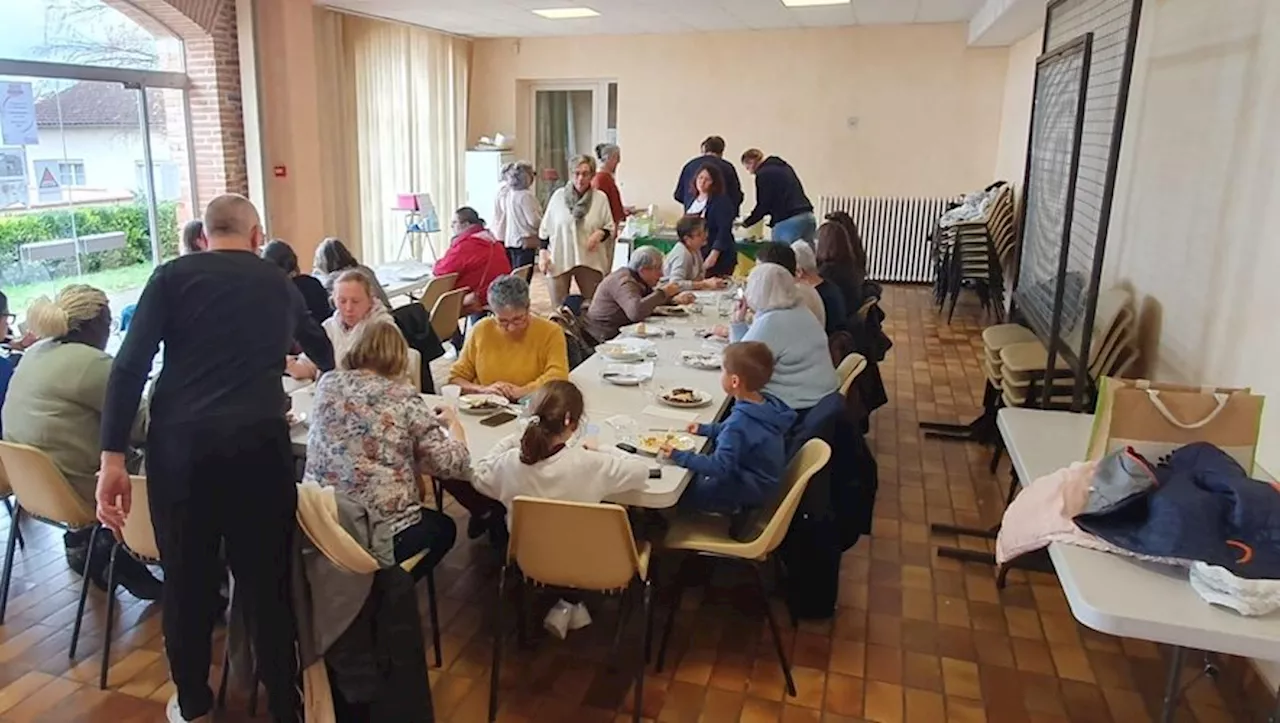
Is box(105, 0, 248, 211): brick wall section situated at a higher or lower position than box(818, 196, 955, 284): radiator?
higher

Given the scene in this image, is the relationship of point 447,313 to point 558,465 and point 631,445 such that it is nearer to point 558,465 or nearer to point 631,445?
point 631,445

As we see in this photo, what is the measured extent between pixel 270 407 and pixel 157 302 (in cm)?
36

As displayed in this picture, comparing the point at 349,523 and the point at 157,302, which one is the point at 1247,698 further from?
the point at 157,302

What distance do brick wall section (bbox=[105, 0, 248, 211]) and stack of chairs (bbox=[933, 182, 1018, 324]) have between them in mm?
6066

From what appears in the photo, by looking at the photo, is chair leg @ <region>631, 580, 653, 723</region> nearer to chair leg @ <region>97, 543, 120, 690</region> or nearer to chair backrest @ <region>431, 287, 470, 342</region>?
chair leg @ <region>97, 543, 120, 690</region>

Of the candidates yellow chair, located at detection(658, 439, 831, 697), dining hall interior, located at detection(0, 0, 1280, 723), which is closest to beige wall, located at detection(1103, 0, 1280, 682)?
dining hall interior, located at detection(0, 0, 1280, 723)

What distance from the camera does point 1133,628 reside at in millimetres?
1724

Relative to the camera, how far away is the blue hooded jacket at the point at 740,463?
2658 millimetres

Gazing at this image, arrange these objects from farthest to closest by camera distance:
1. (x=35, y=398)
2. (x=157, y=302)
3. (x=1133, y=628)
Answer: (x=35, y=398), (x=157, y=302), (x=1133, y=628)

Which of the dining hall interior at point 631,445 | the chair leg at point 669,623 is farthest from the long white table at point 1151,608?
the chair leg at point 669,623

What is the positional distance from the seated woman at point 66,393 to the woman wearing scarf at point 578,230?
416cm

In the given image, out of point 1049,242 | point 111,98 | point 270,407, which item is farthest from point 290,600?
point 111,98

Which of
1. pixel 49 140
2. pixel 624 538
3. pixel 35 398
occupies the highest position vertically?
pixel 49 140

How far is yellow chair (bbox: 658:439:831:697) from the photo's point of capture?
2568 millimetres
